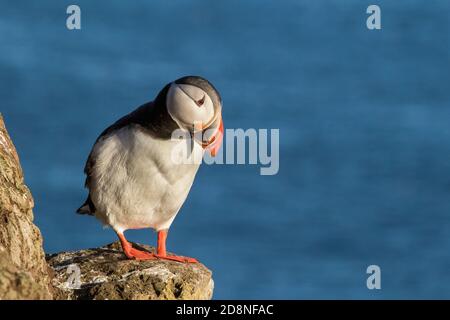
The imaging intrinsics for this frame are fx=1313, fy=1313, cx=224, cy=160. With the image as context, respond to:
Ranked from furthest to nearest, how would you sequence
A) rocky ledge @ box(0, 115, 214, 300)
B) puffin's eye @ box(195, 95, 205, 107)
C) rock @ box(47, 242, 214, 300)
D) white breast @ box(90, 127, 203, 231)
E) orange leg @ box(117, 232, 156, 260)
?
orange leg @ box(117, 232, 156, 260)
white breast @ box(90, 127, 203, 231)
puffin's eye @ box(195, 95, 205, 107)
rock @ box(47, 242, 214, 300)
rocky ledge @ box(0, 115, 214, 300)

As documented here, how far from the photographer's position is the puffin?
9.84 m

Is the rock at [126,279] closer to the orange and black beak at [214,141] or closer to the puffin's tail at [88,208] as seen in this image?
the puffin's tail at [88,208]

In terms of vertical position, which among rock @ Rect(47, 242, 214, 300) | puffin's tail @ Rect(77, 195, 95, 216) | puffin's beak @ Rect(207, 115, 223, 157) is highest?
puffin's beak @ Rect(207, 115, 223, 157)

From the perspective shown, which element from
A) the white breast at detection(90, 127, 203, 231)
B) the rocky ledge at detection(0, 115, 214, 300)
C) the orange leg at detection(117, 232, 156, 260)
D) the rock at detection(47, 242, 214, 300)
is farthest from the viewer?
the orange leg at detection(117, 232, 156, 260)

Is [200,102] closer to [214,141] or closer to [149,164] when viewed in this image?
[214,141]

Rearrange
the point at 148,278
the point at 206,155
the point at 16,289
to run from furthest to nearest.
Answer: the point at 206,155 < the point at 148,278 < the point at 16,289

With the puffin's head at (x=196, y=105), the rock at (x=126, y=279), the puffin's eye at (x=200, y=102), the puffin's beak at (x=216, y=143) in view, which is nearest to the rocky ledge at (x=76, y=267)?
the rock at (x=126, y=279)

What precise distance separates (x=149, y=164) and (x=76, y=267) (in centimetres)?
101

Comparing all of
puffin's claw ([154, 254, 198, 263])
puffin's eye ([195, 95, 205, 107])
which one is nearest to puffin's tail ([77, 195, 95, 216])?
puffin's claw ([154, 254, 198, 263])

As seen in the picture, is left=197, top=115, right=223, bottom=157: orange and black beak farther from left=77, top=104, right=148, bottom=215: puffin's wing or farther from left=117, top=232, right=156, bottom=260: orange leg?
left=117, top=232, right=156, bottom=260: orange leg
